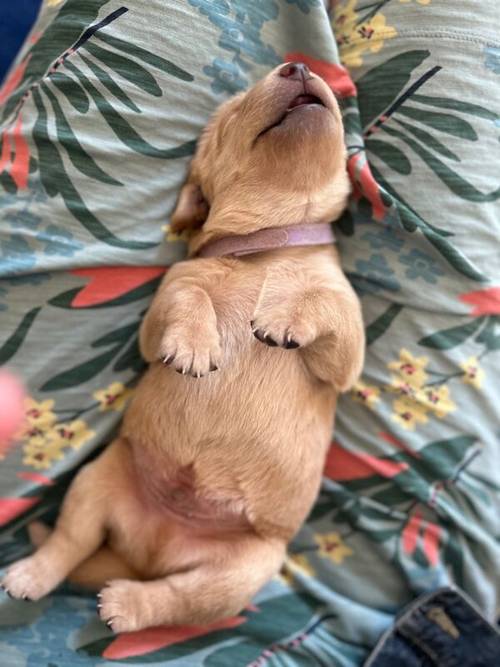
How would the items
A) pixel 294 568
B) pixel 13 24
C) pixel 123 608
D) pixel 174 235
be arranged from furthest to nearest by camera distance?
pixel 13 24
pixel 294 568
pixel 174 235
pixel 123 608

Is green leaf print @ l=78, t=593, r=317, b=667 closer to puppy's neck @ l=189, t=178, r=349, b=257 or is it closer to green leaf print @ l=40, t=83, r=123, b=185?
puppy's neck @ l=189, t=178, r=349, b=257

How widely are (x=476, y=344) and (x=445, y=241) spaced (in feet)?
1.03

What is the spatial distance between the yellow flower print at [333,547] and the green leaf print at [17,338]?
1.06m

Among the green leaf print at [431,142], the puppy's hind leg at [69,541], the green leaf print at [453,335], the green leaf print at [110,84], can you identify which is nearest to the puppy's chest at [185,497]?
the puppy's hind leg at [69,541]

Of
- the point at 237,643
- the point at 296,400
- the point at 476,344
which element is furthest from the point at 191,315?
the point at 237,643

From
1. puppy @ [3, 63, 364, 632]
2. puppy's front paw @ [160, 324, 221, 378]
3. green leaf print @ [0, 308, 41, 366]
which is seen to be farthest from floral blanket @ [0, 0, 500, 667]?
puppy's front paw @ [160, 324, 221, 378]

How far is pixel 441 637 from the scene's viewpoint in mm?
1756

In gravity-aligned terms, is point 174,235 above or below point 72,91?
below

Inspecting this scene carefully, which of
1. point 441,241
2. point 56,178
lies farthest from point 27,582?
point 441,241

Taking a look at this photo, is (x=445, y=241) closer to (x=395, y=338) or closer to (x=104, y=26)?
(x=395, y=338)

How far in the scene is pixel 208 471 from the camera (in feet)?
5.00

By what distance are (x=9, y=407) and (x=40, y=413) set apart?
8cm

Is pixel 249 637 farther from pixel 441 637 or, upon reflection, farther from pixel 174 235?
pixel 174 235

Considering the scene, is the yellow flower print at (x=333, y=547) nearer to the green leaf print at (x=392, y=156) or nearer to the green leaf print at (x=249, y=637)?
the green leaf print at (x=249, y=637)
